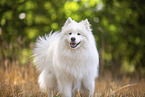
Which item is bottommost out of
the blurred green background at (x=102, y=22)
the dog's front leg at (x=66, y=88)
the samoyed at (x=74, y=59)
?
the dog's front leg at (x=66, y=88)

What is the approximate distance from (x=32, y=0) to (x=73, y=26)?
4.36 meters

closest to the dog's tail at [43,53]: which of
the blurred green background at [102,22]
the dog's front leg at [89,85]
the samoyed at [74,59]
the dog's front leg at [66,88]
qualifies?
the samoyed at [74,59]

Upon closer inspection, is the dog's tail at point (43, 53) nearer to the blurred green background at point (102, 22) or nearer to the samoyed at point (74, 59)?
the samoyed at point (74, 59)

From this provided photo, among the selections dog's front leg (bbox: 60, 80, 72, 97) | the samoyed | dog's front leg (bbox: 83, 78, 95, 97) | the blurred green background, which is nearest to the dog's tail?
the samoyed

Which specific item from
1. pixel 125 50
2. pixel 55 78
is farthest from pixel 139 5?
pixel 55 78

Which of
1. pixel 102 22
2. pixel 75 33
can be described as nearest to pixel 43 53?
pixel 75 33

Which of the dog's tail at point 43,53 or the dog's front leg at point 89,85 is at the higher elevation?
the dog's tail at point 43,53

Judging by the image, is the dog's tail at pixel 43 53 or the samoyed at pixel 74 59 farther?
the dog's tail at pixel 43 53

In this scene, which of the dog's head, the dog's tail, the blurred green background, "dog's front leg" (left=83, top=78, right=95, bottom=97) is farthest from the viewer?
the blurred green background

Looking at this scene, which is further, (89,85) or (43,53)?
(43,53)

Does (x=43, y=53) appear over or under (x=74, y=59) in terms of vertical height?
over

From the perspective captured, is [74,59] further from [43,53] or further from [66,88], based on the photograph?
[43,53]

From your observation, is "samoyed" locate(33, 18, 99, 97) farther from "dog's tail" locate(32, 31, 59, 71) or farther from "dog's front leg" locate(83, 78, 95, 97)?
"dog's tail" locate(32, 31, 59, 71)

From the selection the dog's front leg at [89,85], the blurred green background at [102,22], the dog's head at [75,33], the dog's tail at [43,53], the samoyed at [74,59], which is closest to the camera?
the dog's head at [75,33]
